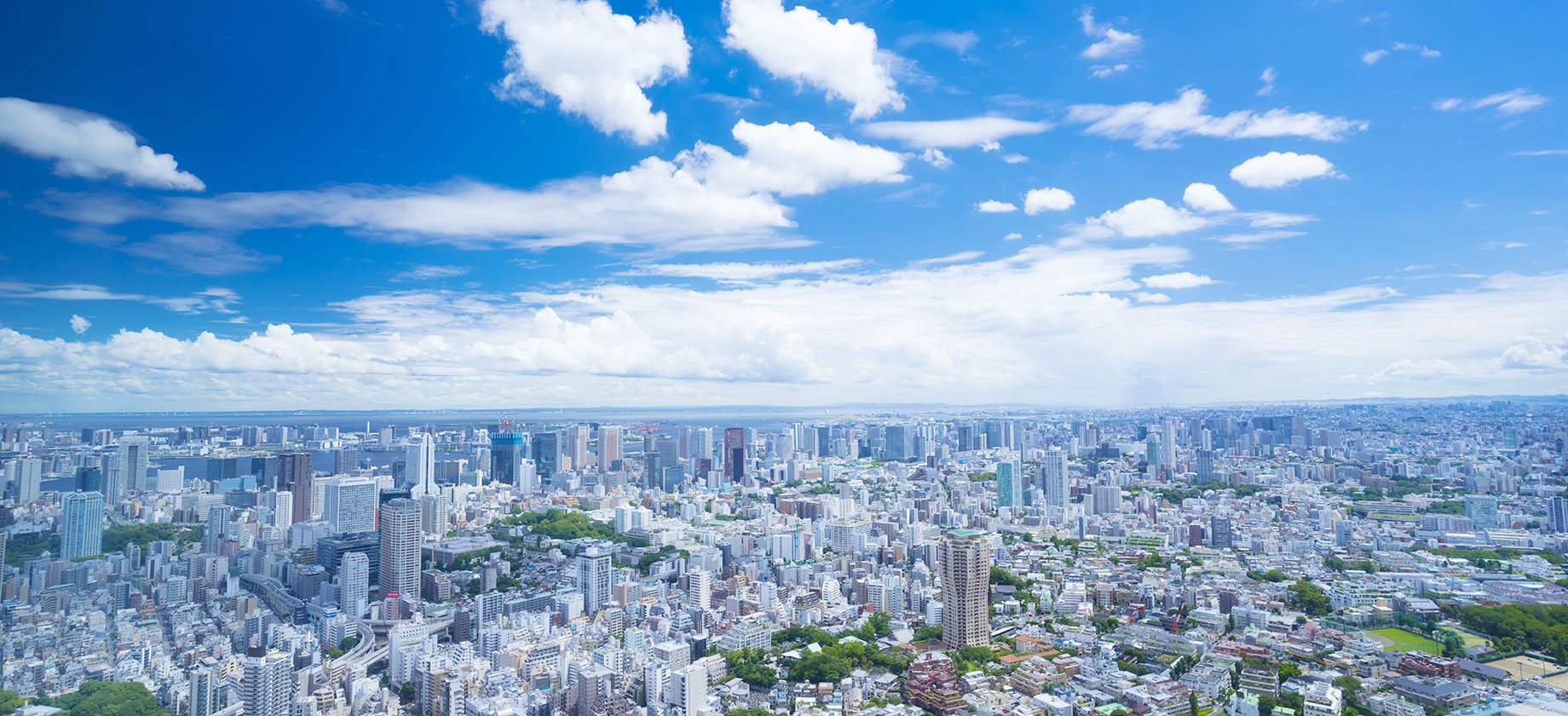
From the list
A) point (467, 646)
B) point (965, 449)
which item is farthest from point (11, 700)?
point (965, 449)

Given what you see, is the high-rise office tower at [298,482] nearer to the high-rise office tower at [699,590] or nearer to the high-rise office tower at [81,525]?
the high-rise office tower at [81,525]

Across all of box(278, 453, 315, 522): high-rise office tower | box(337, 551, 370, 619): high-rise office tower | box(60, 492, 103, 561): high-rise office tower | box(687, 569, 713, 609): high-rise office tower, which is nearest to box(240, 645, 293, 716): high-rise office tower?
box(60, 492, 103, 561): high-rise office tower

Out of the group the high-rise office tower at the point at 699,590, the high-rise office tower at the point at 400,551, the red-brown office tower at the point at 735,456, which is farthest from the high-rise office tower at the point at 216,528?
the red-brown office tower at the point at 735,456

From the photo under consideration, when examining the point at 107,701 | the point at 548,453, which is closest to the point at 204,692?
the point at 107,701

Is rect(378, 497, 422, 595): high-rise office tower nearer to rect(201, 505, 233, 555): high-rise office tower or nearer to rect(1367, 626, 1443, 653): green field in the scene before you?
rect(201, 505, 233, 555): high-rise office tower

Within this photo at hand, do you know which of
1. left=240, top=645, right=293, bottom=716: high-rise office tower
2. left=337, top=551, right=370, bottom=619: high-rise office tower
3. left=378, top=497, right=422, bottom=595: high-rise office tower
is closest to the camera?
left=240, top=645, right=293, bottom=716: high-rise office tower

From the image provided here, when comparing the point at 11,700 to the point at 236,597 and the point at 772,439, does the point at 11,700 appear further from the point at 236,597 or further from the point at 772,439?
the point at 772,439
